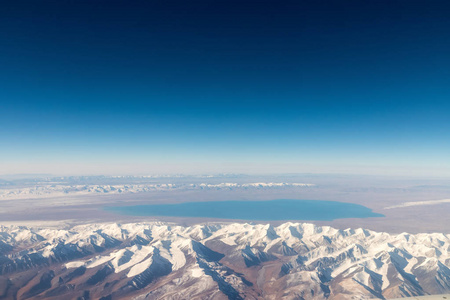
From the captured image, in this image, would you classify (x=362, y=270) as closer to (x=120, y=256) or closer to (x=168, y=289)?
(x=168, y=289)

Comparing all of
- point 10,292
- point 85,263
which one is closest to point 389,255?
point 85,263

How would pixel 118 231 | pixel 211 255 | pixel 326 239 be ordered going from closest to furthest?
pixel 211 255 → pixel 326 239 → pixel 118 231

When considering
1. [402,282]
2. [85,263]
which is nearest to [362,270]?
[402,282]

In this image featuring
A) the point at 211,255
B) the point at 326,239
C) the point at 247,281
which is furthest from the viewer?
the point at 326,239

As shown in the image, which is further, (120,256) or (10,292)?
(120,256)

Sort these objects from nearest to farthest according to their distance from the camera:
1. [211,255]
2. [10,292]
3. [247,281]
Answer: [10,292], [247,281], [211,255]

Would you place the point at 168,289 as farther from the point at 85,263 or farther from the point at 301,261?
the point at 301,261
